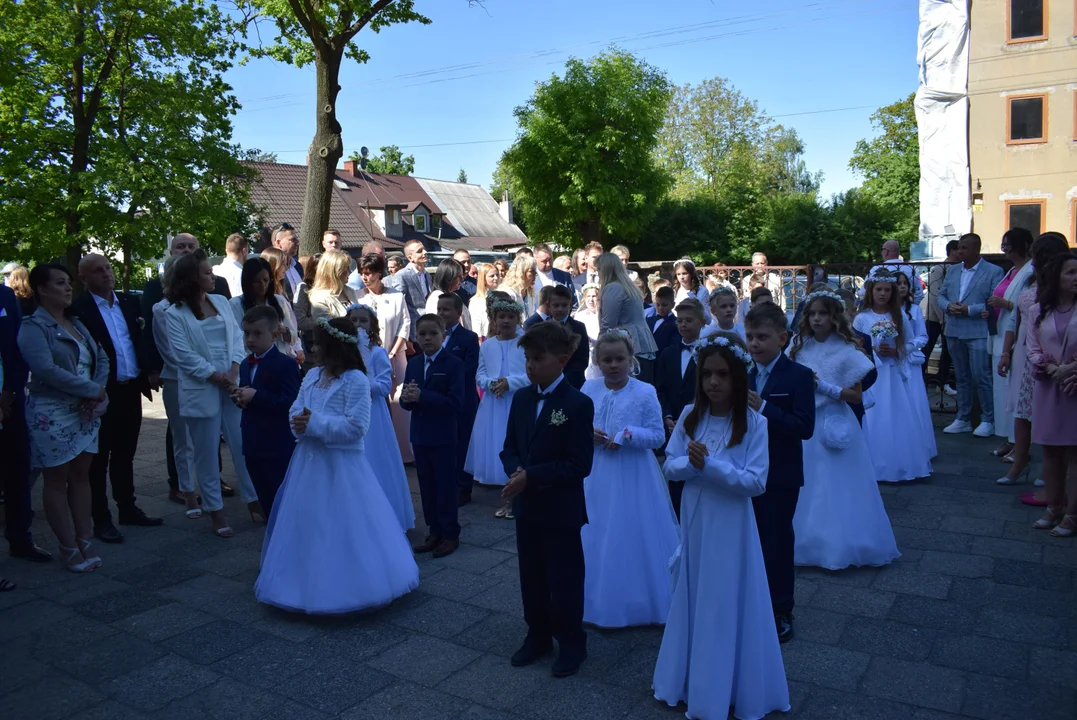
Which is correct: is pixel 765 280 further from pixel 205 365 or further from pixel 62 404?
pixel 62 404

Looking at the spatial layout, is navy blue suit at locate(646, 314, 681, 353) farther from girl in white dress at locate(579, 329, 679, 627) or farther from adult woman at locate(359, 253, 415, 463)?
girl in white dress at locate(579, 329, 679, 627)

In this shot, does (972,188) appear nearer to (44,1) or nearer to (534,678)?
(44,1)

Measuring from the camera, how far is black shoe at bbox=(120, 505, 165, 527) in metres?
7.11

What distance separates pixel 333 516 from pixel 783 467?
263cm

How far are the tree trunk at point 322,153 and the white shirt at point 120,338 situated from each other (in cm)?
671

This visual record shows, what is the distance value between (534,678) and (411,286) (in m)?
6.32

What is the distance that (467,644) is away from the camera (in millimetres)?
4707

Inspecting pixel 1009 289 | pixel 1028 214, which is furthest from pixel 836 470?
pixel 1028 214

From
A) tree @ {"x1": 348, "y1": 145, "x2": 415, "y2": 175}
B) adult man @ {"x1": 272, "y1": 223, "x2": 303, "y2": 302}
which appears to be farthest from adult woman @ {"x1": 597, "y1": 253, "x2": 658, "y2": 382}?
tree @ {"x1": 348, "y1": 145, "x2": 415, "y2": 175}

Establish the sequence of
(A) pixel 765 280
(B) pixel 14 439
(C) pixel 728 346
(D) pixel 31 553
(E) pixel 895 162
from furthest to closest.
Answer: (E) pixel 895 162 → (A) pixel 765 280 → (D) pixel 31 553 → (B) pixel 14 439 → (C) pixel 728 346

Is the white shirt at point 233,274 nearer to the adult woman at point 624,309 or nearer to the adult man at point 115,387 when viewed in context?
the adult man at point 115,387

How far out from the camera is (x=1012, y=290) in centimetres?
852

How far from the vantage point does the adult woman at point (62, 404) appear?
5.84 meters

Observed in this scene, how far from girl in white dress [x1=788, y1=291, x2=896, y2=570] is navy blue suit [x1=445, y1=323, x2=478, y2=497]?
104 inches
